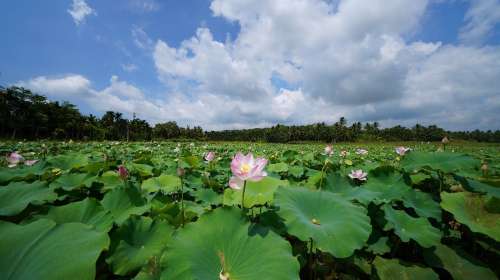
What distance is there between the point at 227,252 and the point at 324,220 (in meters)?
0.58

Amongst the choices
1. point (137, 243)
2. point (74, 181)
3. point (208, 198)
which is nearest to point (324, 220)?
point (137, 243)

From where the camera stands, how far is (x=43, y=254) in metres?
0.83

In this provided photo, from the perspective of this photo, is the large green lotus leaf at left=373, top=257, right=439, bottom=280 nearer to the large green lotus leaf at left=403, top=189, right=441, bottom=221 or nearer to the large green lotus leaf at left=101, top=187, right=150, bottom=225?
the large green lotus leaf at left=403, top=189, right=441, bottom=221

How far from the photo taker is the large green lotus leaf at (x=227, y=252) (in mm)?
914

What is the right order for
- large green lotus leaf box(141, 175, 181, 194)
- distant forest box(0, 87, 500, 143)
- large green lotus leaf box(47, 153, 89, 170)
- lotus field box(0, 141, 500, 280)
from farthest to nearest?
1. distant forest box(0, 87, 500, 143)
2. large green lotus leaf box(47, 153, 89, 170)
3. large green lotus leaf box(141, 175, 181, 194)
4. lotus field box(0, 141, 500, 280)

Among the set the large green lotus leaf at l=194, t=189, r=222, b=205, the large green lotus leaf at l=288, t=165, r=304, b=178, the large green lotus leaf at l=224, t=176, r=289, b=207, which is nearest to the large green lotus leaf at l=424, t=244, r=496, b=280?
the large green lotus leaf at l=224, t=176, r=289, b=207

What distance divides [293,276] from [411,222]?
104 cm

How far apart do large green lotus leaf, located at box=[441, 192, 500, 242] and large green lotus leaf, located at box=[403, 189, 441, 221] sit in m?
0.17

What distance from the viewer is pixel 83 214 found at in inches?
54.1

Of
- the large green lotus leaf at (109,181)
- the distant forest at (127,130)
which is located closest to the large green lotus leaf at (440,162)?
the large green lotus leaf at (109,181)

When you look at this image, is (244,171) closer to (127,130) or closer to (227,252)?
(227,252)

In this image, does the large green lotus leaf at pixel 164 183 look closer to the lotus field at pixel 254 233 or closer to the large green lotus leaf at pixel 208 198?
the large green lotus leaf at pixel 208 198

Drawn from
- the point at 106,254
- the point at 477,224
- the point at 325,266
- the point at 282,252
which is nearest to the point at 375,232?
the point at 325,266

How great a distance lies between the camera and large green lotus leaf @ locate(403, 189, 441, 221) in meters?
1.66
